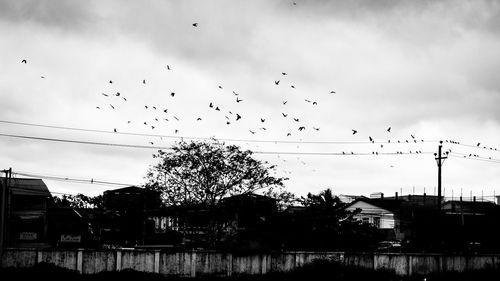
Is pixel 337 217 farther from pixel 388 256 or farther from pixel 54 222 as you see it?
pixel 54 222

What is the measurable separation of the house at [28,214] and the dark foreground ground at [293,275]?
72.8ft

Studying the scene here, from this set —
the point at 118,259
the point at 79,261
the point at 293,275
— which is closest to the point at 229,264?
the point at 293,275

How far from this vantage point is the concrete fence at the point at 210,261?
28.5 metres

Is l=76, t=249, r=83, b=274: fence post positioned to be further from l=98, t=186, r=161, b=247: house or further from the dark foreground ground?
l=98, t=186, r=161, b=247: house

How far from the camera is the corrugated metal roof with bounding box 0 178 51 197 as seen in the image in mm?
50125

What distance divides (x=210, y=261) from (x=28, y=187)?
27.7 metres

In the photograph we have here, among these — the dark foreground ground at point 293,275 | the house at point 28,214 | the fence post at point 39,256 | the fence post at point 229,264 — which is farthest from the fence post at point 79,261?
the house at point 28,214

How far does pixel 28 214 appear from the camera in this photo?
5028 cm

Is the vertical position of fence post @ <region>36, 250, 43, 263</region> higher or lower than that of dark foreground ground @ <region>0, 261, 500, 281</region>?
higher

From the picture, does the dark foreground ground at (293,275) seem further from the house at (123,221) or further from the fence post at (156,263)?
the house at (123,221)

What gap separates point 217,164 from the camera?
40.4 metres

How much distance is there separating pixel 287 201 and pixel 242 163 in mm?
4513

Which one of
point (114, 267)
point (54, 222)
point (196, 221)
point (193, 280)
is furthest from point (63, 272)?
point (54, 222)

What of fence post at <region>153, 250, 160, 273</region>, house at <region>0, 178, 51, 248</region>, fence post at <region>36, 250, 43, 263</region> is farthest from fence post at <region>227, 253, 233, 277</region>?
house at <region>0, 178, 51, 248</region>
